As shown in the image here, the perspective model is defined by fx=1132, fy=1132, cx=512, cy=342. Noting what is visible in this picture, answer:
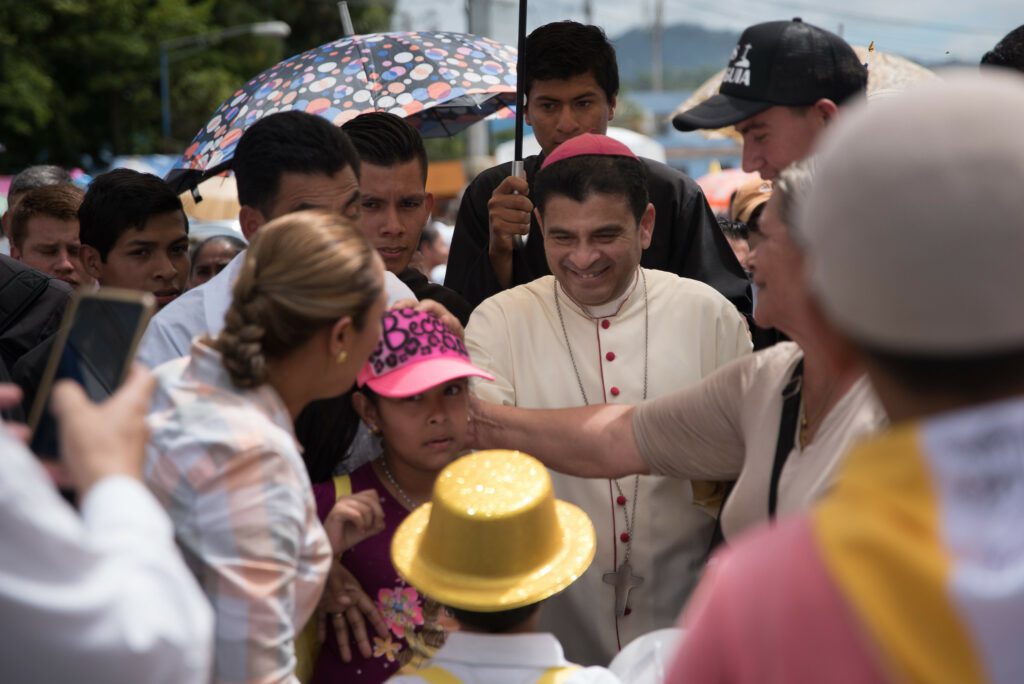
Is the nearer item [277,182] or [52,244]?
[277,182]

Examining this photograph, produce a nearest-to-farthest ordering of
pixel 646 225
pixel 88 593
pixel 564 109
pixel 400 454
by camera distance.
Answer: pixel 88 593 → pixel 400 454 → pixel 646 225 → pixel 564 109

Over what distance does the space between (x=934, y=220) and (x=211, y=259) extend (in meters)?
5.75

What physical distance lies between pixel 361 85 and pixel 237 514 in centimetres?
312

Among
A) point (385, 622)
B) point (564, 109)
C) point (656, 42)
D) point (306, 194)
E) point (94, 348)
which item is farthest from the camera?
point (656, 42)

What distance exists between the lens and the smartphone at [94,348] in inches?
75.8

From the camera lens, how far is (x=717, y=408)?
2721mm

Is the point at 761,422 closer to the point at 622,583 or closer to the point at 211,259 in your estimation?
the point at 622,583

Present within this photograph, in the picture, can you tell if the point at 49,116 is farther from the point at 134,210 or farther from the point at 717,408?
the point at 717,408

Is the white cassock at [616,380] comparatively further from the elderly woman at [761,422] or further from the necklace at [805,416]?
the necklace at [805,416]

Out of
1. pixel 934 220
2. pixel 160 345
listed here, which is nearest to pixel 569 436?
pixel 160 345

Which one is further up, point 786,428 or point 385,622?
point 786,428

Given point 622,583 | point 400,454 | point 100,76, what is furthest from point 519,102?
point 100,76

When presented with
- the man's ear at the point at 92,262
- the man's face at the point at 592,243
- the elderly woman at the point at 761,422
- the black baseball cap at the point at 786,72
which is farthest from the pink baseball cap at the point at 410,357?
the man's ear at the point at 92,262

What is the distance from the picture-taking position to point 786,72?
147 inches
